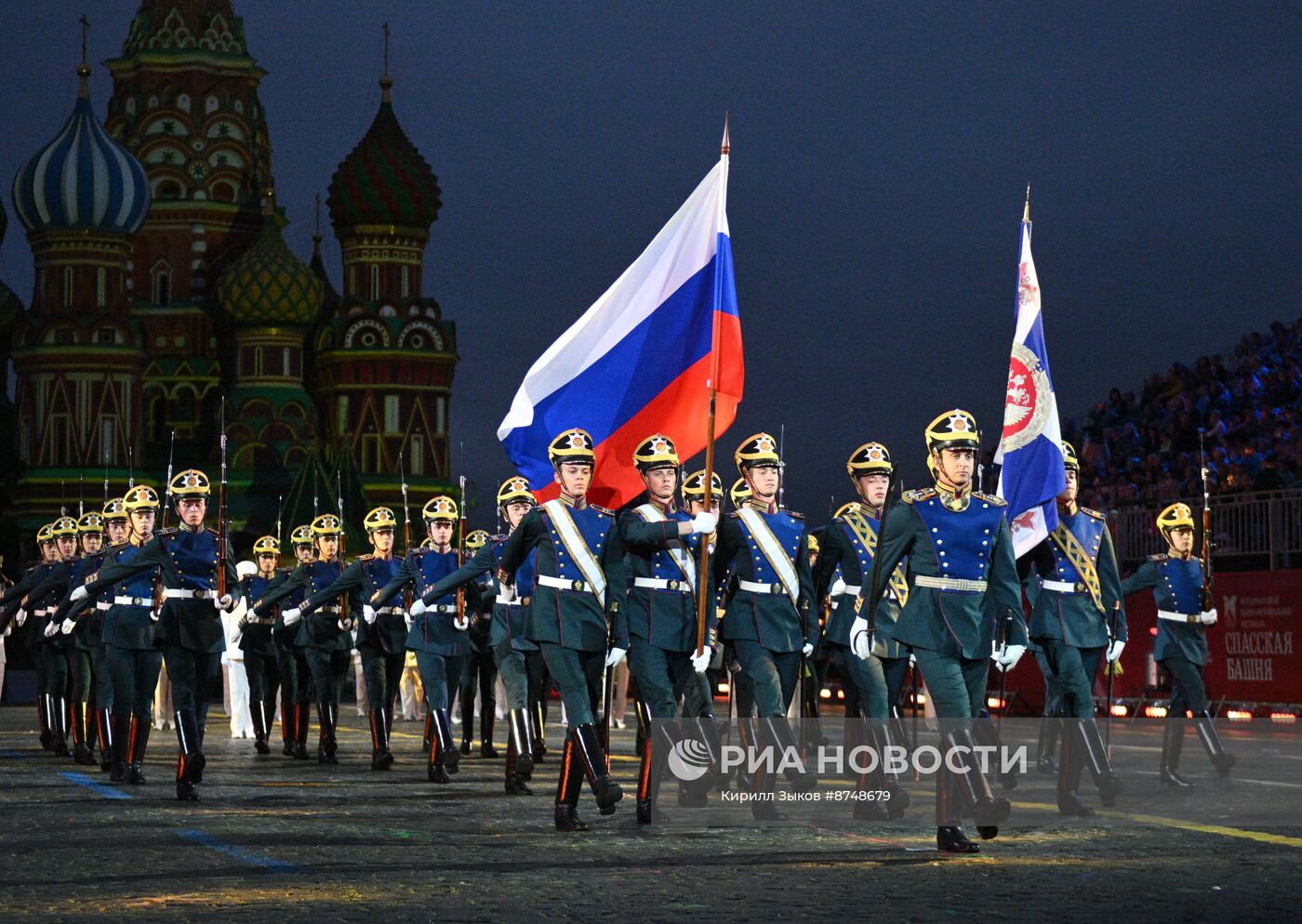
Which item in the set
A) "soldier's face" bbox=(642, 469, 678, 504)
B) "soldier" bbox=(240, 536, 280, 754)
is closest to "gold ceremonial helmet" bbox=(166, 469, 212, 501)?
"soldier's face" bbox=(642, 469, 678, 504)

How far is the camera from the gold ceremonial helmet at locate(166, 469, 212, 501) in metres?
14.8

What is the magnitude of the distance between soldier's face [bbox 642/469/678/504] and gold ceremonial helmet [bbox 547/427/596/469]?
312mm

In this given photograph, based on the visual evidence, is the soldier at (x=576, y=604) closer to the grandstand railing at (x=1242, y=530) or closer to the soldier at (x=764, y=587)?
the soldier at (x=764, y=587)

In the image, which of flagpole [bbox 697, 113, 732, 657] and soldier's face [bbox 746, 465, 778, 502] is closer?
flagpole [bbox 697, 113, 732, 657]

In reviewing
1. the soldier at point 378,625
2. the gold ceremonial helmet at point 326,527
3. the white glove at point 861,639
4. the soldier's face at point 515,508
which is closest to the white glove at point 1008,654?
the white glove at point 861,639

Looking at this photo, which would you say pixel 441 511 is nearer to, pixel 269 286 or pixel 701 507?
pixel 701 507

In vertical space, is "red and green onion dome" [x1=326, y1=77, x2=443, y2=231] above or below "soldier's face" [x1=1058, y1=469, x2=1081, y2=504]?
above

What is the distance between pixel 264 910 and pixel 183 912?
11.1 inches

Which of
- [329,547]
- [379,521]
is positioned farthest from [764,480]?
[329,547]

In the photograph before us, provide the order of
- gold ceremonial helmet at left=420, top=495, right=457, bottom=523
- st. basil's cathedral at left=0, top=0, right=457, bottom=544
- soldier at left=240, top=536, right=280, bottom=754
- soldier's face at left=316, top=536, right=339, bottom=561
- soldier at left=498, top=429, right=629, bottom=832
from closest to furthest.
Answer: soldier at left=498, top=429, right=629, bottom=832, gold ceremonial helmet at left=420, top=495, right=457, bottom=523, soldier's face at left=316, top=536, right=339, bottom=561, soldier at left=240, top=536, right=280, bottom=754, st. basil's cathedral at left=0, top=0, right=457, bottom=544

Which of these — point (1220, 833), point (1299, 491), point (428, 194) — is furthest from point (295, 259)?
point (1220, 833)

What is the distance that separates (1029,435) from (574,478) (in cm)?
428

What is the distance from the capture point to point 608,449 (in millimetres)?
13836

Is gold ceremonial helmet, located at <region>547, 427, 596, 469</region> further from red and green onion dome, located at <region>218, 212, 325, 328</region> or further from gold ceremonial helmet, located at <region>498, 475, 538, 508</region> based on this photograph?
red and green onion dome, located at <region>218, 212, 325, 328</region>
